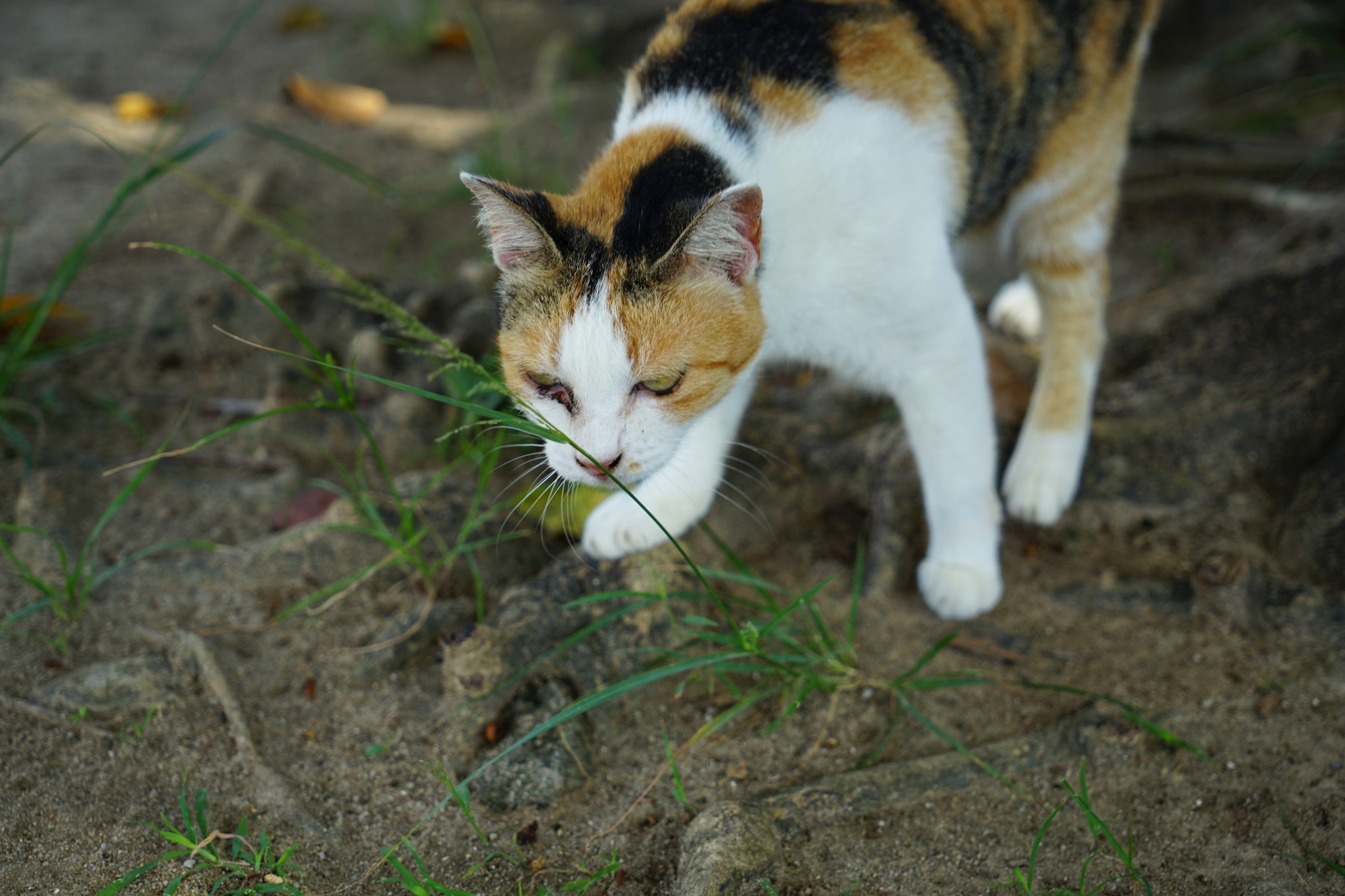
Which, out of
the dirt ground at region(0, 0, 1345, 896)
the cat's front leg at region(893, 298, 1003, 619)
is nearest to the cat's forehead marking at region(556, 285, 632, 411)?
the dirt ground at region(0, 0, 1345, 896)

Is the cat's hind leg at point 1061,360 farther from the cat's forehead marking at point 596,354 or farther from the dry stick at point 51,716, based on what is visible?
the dry stick at point 51,716

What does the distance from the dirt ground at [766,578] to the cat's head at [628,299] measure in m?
0.48

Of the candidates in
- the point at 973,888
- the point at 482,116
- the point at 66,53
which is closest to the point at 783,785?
the point at 973,888

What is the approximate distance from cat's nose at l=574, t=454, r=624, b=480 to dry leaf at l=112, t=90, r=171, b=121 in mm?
3525

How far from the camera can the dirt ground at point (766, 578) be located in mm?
1642

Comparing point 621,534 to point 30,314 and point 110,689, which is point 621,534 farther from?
point 30,314

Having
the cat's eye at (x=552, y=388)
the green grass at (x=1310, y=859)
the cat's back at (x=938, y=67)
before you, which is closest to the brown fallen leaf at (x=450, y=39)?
the cat's back at (x=938, y=67)

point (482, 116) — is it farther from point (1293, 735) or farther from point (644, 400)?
point (1293, 735)

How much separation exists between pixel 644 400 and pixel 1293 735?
141cm

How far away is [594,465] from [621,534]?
0.49 metres

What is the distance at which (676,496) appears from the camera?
2.19 meters

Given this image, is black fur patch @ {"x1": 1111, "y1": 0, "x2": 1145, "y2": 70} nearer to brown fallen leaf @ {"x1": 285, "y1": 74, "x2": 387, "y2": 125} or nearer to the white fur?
the white fur

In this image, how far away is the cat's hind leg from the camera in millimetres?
2244

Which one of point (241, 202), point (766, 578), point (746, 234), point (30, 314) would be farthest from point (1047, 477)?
point (241, 202)
